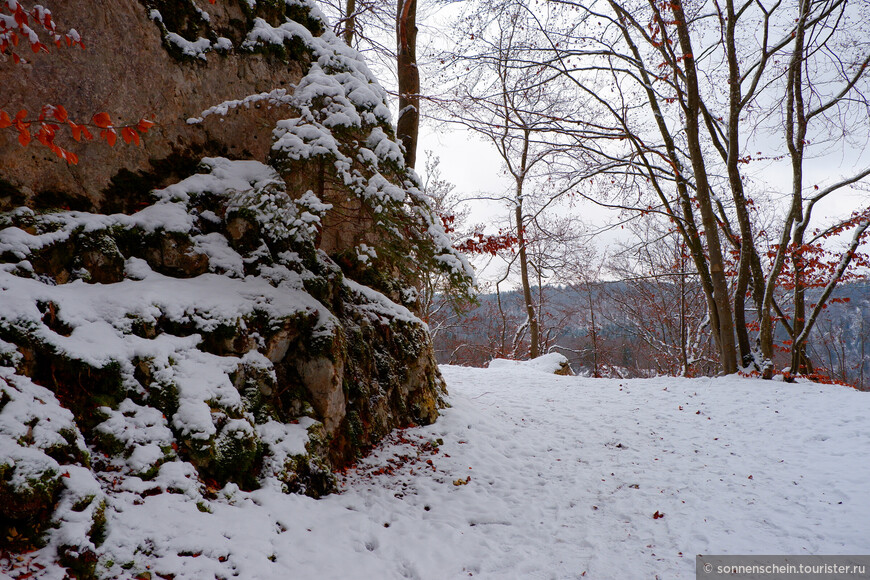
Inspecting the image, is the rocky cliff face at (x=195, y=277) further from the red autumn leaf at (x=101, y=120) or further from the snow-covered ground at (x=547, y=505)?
the red autumn leaf at (x=101, y=120)

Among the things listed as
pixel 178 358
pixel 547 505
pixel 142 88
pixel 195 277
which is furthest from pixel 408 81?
pixel 547 505

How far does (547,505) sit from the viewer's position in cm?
388

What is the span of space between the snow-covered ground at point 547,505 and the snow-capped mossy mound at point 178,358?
0.20 meters

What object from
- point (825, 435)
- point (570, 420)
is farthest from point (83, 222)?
point (825, 435)

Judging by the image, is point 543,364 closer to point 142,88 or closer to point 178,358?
point 178,358

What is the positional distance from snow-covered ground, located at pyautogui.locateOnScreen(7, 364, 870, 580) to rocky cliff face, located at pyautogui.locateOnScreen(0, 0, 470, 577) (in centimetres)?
24

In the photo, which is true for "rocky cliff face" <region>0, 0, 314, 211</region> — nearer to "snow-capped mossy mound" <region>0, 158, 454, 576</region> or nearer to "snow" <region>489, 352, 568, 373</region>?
"snow-capped mossy mound" <region>0, 158, 454, 576</region>

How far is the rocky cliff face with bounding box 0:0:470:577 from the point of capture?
256 cm

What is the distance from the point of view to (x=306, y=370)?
3900 mm

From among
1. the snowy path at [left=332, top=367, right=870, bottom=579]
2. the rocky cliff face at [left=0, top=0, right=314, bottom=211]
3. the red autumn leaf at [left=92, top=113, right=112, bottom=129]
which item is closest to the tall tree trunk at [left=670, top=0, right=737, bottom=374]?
the snowy path at [left=332, top=367, right=870, bottom=579]

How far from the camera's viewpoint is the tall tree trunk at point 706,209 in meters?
8.11

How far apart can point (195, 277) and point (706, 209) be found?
29.6ft

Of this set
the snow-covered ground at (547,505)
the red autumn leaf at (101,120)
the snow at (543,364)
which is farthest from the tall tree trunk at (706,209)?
the red autumn leaf at (101,120)

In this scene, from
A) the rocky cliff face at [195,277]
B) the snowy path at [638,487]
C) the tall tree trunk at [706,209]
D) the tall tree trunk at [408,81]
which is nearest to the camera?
the rocky cliff face at [195,277]
